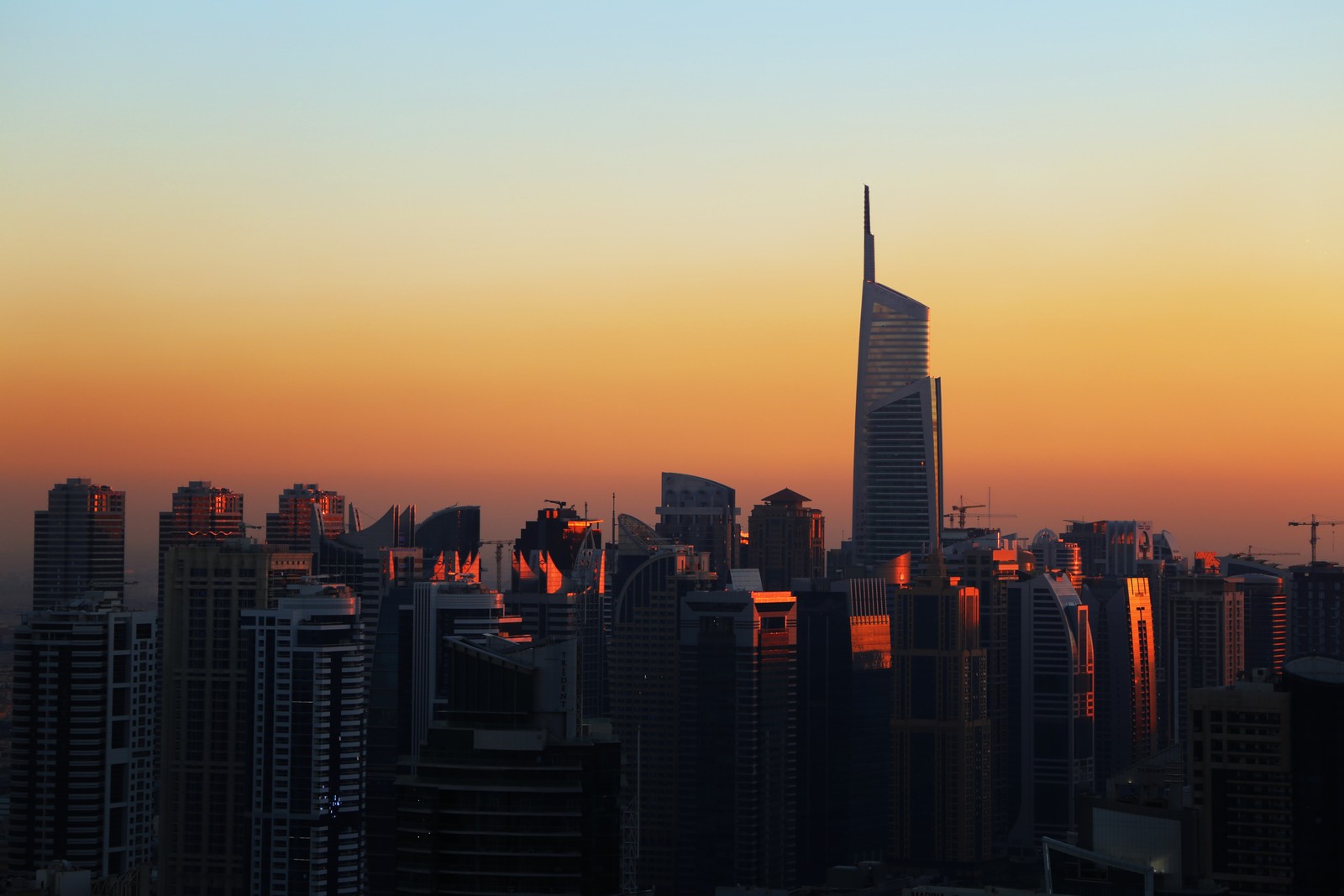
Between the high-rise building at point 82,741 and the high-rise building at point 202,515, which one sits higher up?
the high-rise building at point 202,515

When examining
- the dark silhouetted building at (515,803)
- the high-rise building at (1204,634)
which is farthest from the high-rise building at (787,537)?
the dark silhouetted building at (515,803)

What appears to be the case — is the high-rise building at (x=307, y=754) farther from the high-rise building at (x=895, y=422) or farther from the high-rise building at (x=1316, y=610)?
the high-rise building at (x=895, y=422)

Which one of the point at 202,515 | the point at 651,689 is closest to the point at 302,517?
the point at 202,515

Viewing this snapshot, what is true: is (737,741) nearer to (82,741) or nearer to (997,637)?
(997,637)

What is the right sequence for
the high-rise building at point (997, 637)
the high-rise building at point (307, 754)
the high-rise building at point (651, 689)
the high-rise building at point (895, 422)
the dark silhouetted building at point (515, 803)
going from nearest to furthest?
the dark silhouetted building at point (515, 803), the high-rise building at point (307, 754), the high-rise building at point (651, 689), the high-rise building at point (997, 637), the high-rise building at point (895, 422)

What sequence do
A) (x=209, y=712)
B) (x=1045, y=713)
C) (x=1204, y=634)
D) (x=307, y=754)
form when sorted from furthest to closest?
(x=1204, y=634) → (x=1045, y=713) → (x=209, y=712) → (x=307, y=754)
